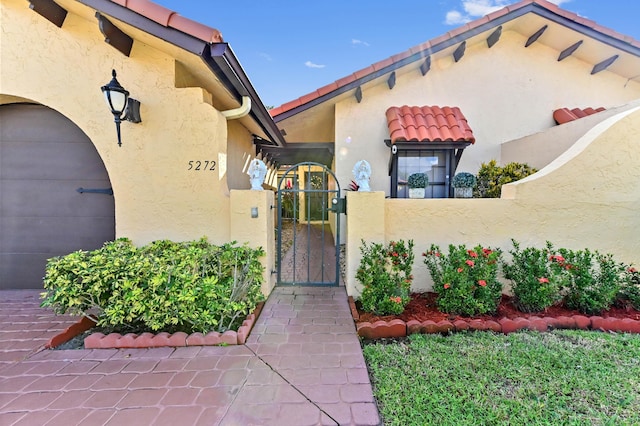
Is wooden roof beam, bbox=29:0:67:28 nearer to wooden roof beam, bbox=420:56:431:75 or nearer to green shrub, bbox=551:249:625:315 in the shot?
wooden roof beam, bbox=420:56:431:75

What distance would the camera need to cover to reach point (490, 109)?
8.53 metres

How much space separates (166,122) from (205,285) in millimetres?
3004

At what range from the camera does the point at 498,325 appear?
3.94 m

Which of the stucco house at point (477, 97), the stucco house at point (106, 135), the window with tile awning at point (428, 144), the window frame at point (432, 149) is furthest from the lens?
the stucco house at point (477, 97)

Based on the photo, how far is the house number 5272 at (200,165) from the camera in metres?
4.78

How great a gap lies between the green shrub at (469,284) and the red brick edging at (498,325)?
24cm

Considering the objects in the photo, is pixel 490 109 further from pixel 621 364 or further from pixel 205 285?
pixel 205 285

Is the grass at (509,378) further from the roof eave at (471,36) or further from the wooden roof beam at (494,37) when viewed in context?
the wooden roof beam at (494,37)

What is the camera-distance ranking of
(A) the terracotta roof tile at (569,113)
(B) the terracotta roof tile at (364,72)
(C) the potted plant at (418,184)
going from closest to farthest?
(C) the potted plant at (418,184) → (B) the terracotta roof tile at (364,72) → (A) the terracotta roof tile at (569,113)

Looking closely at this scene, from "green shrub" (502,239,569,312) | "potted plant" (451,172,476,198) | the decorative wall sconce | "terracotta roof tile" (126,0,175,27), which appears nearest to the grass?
"green shrub" (502,239,569,312)

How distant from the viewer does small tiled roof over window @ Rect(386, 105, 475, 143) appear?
7.18 m

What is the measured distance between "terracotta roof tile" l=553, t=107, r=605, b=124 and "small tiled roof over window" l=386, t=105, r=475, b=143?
3084 millimetres

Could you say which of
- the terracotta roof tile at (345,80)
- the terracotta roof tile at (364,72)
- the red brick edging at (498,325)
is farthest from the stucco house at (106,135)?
the terracotta roof tile at (364,72)

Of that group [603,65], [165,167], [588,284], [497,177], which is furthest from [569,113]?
[165,167]
